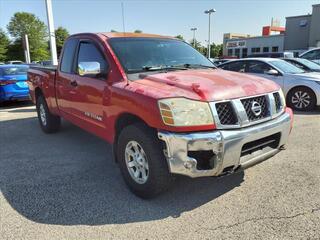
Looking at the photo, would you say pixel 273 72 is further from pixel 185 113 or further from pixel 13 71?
pixel 13 71

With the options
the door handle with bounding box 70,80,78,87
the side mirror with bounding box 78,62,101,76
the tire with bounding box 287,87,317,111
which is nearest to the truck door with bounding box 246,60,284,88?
the tire with bounding box 287,87,317,111

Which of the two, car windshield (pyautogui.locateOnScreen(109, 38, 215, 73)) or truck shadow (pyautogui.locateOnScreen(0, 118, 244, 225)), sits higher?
car windshield (pyautogui.locateOnScreen(109, 38, 215, 73))

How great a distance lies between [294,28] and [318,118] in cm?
3839

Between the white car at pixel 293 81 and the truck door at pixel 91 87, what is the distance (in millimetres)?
6201

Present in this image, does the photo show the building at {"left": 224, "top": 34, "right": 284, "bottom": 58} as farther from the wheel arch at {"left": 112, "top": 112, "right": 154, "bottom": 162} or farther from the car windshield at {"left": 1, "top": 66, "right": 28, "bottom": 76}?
the wheel arch at {"left": 112, "top": 112, "right": 154, "bottom": 162}

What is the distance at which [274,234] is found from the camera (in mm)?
2879

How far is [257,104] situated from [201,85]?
0.65 meters

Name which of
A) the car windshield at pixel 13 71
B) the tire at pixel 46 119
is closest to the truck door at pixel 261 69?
the tire at pixel 46 119

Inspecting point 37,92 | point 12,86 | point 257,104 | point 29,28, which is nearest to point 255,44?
point 12,86

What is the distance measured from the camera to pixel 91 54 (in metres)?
4.57

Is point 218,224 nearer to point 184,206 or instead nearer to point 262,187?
point 184,206

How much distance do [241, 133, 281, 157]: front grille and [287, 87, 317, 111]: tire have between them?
5.69 metres

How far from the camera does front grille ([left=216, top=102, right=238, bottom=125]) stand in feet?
10.4

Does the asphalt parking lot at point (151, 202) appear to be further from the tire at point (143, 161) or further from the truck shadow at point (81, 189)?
the tire at point (143, 161)
